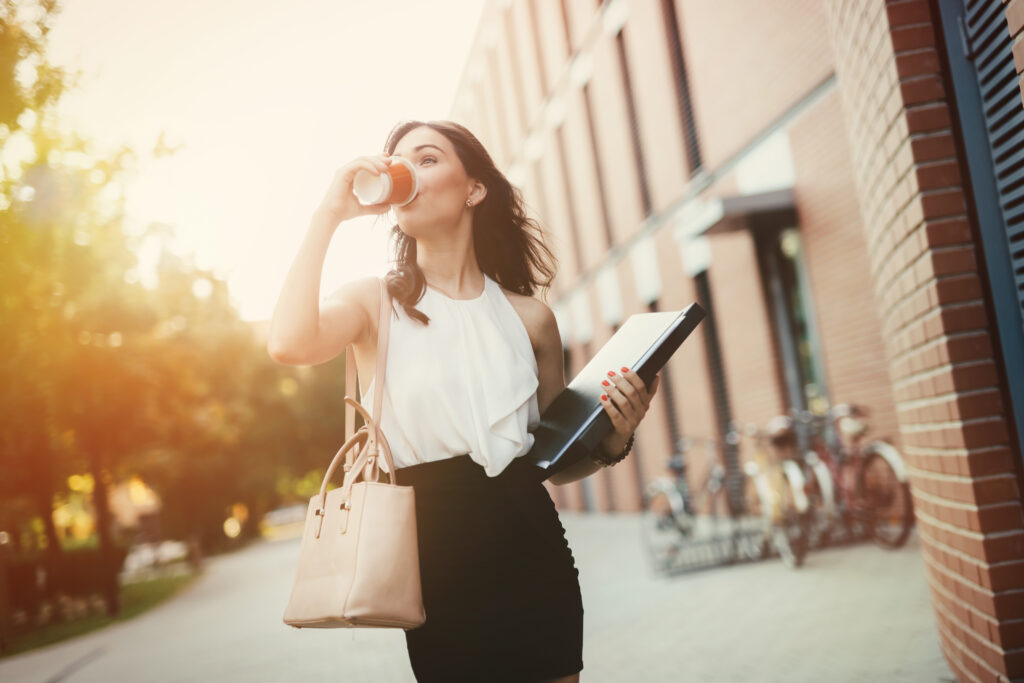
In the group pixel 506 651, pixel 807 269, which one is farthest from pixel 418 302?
pixel 807 269

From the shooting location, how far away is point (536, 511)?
2164mm

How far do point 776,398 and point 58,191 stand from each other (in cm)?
1052

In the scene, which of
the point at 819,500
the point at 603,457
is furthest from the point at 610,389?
the point at 819,500

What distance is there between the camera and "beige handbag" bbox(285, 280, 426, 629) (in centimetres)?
183

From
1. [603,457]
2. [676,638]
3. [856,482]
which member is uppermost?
[603,457]

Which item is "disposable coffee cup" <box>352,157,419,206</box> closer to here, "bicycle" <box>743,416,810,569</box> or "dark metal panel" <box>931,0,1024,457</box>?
"dark metal panel" <box>931,0,1024,457</box>

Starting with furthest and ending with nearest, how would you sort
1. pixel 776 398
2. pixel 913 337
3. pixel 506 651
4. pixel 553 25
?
pixel 553 25 < pixel 776 398 < pixel 913 337 < pixel 506 651

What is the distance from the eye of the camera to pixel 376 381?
206 centimetres

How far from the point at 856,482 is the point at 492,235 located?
6508 mm

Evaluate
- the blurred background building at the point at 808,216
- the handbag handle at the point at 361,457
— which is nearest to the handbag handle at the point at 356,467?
the handbag handle at the point at 361,457

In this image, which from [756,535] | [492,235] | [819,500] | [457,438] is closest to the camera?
[457,438]

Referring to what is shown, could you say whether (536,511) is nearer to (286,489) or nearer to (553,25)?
(553,25)

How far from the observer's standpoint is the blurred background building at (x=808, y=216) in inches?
123

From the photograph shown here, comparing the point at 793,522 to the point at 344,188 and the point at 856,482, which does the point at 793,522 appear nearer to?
the point at 856,482
